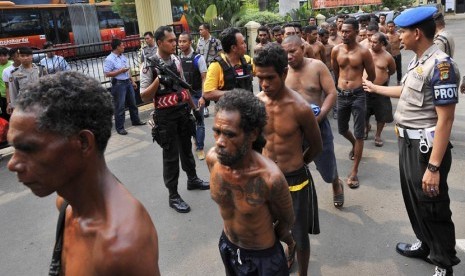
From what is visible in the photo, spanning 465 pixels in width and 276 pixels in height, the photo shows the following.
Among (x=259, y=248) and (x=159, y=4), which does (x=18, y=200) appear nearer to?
(x=259, y=248)

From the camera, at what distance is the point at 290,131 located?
291cm

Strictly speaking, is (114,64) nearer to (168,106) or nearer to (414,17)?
(168,106)

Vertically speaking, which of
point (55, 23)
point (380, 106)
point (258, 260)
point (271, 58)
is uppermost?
point (55, 23)

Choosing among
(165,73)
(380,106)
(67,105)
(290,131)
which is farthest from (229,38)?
(67,105)

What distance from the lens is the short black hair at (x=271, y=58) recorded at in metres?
2.79

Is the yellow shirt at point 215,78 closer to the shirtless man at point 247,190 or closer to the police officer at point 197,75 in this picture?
the police officer at point 197,75

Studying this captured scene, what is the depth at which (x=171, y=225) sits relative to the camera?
170 inches

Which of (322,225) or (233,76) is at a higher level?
(233,76)

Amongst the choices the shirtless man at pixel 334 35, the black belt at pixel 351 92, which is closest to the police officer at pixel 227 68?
the black belt at pixel 351 92

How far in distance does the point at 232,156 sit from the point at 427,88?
1483 mm

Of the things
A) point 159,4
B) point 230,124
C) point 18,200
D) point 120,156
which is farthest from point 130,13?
point 230,124

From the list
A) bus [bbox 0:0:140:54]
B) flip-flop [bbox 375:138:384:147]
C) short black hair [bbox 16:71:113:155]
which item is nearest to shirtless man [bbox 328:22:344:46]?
flip-flop [bbox 375:138:384:147]

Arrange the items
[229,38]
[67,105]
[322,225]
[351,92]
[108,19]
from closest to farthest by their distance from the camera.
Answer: [67,105] < [322,225] < [229,38] < [351,92] < [108,19]

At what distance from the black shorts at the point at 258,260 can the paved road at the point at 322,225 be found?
110cm
